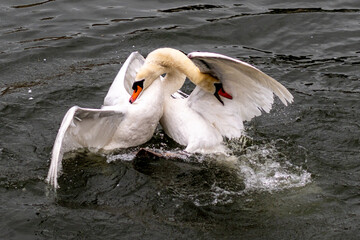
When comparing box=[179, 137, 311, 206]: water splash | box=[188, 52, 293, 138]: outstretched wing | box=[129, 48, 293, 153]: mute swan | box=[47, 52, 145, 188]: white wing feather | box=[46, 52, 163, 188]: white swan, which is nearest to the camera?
box=[47, 52, 145, 188]: white wing feather

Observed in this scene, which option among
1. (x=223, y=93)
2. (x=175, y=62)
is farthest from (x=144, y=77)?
(x=223, y=93)

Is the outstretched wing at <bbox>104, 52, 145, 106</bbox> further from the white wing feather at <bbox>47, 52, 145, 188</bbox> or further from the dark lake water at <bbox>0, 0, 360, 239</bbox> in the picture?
the dark lake water at <bbox>0, 0, 360, 239</bbox>

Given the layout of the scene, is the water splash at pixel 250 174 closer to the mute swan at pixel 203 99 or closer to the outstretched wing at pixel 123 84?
the mute swan at pixel 203 99

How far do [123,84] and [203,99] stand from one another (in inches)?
44.5

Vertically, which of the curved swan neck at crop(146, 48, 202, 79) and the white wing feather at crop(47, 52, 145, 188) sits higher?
the curved swan neck at crop(146, 48, 202, 79)

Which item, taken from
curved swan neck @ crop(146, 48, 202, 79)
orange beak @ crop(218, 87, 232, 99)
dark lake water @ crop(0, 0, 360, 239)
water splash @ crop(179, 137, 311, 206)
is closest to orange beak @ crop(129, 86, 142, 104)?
curved swan neck @ crop(146, 48, 202, 79)

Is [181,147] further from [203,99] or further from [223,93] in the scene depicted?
[223,93]

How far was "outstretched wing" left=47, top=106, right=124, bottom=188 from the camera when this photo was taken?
274 inches

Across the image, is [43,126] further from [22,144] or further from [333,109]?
[333,109]

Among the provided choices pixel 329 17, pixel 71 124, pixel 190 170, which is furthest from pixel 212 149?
pixel 329 17

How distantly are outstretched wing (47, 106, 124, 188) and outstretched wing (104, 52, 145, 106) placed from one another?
1.35 feet

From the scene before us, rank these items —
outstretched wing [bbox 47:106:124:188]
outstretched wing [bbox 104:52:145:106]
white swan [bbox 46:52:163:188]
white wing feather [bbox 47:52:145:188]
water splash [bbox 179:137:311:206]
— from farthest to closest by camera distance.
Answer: outstretched wing [bbox 104:52:145:106]
white swan [bbox 46:52:163:188]
water splash [bbox 179:137:311:206]
outstretched wing [bbox 47:106:124:188]
white wing feather [bbox 47:52:145:188]

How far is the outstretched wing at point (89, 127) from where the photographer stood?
22.8 feet

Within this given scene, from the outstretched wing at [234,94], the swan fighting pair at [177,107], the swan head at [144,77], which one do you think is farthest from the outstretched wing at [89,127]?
the outstretched wing at [234,94]
